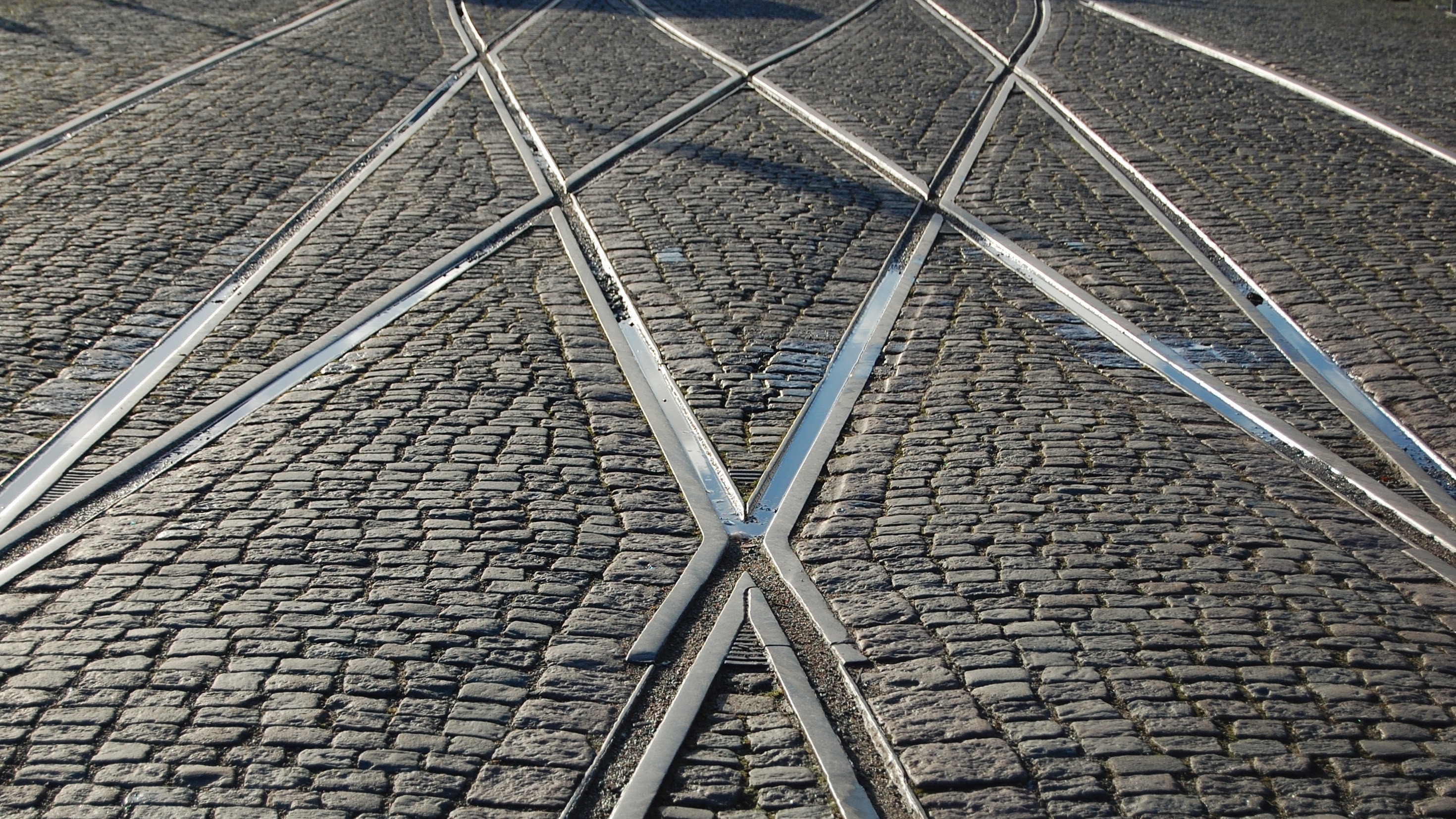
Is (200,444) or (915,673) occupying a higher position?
(200,444)

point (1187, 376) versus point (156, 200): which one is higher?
point (156, 200)

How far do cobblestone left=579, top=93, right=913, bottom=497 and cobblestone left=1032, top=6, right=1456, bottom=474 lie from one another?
2.48 metres

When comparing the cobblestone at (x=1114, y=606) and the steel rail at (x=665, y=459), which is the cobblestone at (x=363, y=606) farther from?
the cobblestone at (x=1114, y=606)

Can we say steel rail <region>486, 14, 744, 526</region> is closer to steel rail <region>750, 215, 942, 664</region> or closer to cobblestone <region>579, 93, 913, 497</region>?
cobblestone <region>579, 93, 913, 497</region>

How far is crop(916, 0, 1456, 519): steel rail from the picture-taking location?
18.9ft

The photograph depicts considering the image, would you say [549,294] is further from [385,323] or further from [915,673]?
[915,673]

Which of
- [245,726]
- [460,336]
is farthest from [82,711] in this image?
[460,336]

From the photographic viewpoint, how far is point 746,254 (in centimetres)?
820

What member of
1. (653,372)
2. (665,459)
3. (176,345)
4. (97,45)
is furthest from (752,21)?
(665,459)

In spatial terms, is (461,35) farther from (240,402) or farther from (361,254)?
(240,402)

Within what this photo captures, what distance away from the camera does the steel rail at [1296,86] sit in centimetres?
1067

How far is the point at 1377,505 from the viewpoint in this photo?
5480 mm

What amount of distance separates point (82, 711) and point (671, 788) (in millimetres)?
1891

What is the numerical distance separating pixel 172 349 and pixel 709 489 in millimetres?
3109
